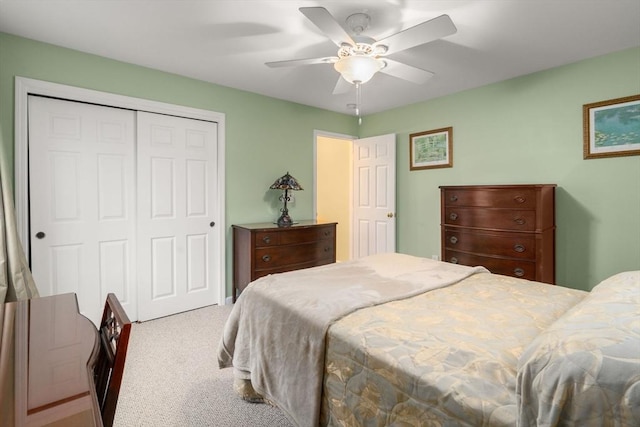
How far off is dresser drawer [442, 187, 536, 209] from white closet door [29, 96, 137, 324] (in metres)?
3.14

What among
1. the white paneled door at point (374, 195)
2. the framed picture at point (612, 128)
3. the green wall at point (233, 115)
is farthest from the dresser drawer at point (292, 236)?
the framed picture at point (612, 128)

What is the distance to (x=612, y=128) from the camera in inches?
109

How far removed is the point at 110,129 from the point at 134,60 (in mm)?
651

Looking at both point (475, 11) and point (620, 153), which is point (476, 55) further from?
point (620, 153)

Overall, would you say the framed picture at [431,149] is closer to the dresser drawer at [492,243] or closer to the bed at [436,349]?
the dresser drawer at [492,243]

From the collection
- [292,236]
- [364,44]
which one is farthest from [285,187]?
[364,44]

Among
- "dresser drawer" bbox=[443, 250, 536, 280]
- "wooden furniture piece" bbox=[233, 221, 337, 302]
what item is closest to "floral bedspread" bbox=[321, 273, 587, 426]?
"dresser drawer" bbox=[443, 250, 536, 280]

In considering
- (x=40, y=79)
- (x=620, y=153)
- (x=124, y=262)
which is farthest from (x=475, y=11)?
(x=124, y=262)

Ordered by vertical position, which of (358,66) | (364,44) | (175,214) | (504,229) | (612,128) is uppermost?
(364,44)

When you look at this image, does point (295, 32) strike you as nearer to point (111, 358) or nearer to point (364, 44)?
point (364, 44)

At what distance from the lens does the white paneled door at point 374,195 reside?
443 centimetres

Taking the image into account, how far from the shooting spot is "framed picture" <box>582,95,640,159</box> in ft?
8.77

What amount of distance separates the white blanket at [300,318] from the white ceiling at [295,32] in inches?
66.6

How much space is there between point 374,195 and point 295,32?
105 inches
